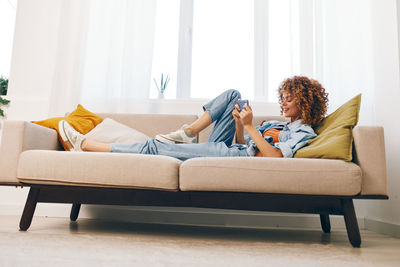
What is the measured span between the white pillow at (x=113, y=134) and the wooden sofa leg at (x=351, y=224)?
3.92 feet

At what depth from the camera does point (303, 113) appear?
1880 mm

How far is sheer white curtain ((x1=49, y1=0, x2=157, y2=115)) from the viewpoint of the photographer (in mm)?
2625

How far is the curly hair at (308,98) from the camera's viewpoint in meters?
1.89

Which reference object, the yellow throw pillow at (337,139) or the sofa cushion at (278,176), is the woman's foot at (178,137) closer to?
the sofa cushion at (278,176)

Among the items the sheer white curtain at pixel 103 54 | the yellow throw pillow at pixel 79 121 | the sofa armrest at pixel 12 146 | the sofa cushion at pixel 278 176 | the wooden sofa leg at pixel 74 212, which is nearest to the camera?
the sofa cushion at pixel 278 176

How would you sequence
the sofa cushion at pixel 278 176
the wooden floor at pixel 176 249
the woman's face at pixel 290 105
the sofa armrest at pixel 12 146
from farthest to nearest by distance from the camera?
the woman's face at pixel 290 105 → the sofa armrest at pixel 12 146 → the sofa cushion at pixel 278 176 → the wooden floor at pixel 176 249

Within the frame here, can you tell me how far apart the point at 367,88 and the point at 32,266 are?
2.35m

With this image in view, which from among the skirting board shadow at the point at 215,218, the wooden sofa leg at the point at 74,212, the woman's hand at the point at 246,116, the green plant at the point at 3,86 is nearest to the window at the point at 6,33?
the green plant at the point at 3,86

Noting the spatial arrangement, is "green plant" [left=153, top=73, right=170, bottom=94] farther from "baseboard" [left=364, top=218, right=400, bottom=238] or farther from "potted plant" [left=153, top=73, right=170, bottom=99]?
"baseboard" [left=364, top=218, right=400, bottom=238]

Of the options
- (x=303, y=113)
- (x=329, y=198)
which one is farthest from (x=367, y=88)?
(x=329, y=198)

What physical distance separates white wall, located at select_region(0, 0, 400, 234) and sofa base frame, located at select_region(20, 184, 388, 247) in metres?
0.62

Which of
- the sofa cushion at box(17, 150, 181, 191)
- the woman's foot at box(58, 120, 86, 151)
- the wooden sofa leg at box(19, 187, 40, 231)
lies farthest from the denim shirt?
the wooden sofa leg at box(19, 187, 40, 231)

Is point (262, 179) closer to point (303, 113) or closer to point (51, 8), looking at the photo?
point (303, 113)

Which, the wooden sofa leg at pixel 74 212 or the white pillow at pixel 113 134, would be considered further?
the wooden sofa leg at pixel 74 212
